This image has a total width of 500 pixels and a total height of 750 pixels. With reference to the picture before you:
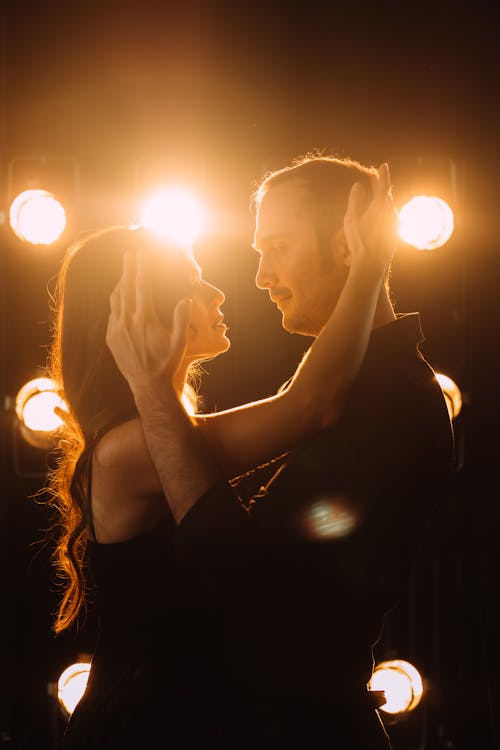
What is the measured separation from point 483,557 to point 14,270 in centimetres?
191

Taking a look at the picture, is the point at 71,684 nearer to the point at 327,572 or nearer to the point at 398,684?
the point at 398,684

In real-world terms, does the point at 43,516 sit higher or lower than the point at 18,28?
lower

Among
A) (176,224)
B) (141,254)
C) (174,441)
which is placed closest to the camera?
(174,441)

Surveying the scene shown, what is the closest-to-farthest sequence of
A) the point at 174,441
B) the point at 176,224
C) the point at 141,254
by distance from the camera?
the point at 174,441 → the point at 141,254 → the point at 176,224

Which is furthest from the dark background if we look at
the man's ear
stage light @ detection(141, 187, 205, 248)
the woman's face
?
the man's ear

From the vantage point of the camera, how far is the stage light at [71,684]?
269 cm

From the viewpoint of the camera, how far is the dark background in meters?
2.87

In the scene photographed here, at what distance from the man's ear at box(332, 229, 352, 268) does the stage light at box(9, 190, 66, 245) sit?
1236mm

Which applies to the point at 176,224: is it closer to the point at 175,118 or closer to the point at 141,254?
the point at 175,118

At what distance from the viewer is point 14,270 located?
2.87m

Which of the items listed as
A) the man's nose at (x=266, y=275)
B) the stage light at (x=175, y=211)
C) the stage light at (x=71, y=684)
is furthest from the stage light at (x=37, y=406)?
the man's nose at (x=266, y=275)

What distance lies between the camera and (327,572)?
1.60 metres

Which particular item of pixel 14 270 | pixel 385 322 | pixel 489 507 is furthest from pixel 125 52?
pixel 489 507

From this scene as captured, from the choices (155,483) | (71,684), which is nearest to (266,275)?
(155,483)
